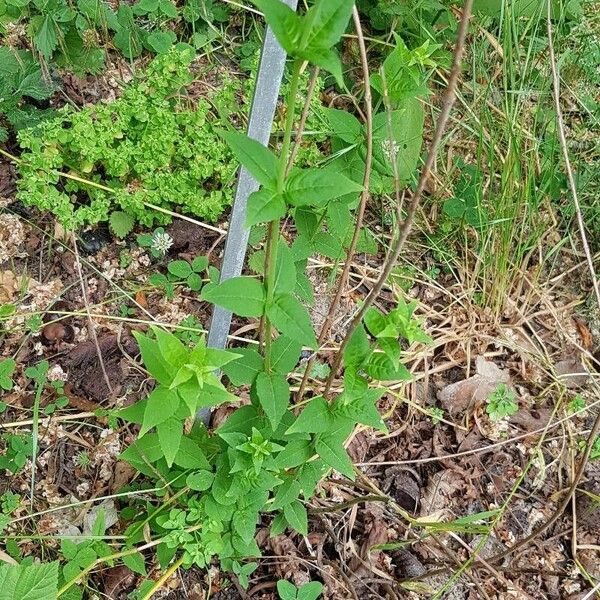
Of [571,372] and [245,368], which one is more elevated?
[245,368]

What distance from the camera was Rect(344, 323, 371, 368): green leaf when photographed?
1320mm

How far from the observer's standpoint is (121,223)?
2.20m

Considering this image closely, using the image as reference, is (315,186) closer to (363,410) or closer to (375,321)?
(375,321)

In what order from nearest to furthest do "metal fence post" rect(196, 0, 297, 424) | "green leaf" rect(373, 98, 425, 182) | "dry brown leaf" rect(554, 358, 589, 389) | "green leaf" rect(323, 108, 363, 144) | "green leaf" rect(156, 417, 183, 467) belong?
"metal fence post" rect(196, 0, 297, 424) → "green leaf" rect(156, 417, 183, 467) → "green leaf" rect(323, 108, 363, 144) → "green leaf" rect(373, 98, 425, 182) → "dry brown leaf" rect(554, 358, 589, 389)

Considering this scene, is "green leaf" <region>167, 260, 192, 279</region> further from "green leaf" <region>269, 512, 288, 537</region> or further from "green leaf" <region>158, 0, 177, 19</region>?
"green leaf" <region>158, 0, 177, 19</region>

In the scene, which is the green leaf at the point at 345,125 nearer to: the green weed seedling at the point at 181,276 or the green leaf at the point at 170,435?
the green leaf at the point at 170,435

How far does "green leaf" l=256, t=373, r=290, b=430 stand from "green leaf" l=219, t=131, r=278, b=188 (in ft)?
1.58

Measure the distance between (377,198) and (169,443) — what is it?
1.39 m

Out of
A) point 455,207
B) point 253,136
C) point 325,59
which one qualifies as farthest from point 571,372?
point 325,59

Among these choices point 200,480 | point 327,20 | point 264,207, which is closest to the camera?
point 327,20

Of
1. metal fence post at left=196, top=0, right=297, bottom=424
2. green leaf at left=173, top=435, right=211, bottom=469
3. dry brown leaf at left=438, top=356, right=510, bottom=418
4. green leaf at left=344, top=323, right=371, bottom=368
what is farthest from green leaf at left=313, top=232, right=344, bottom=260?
dry brown leaf at left=438, top=356, right=510, bottom=418

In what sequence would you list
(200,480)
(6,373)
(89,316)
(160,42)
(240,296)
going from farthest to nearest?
(160,42)
(89,316)
(6,373)
(200,480)
(240,296)

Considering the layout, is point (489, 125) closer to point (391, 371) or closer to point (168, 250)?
point (168, 250)

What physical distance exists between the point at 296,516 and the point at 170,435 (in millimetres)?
492
